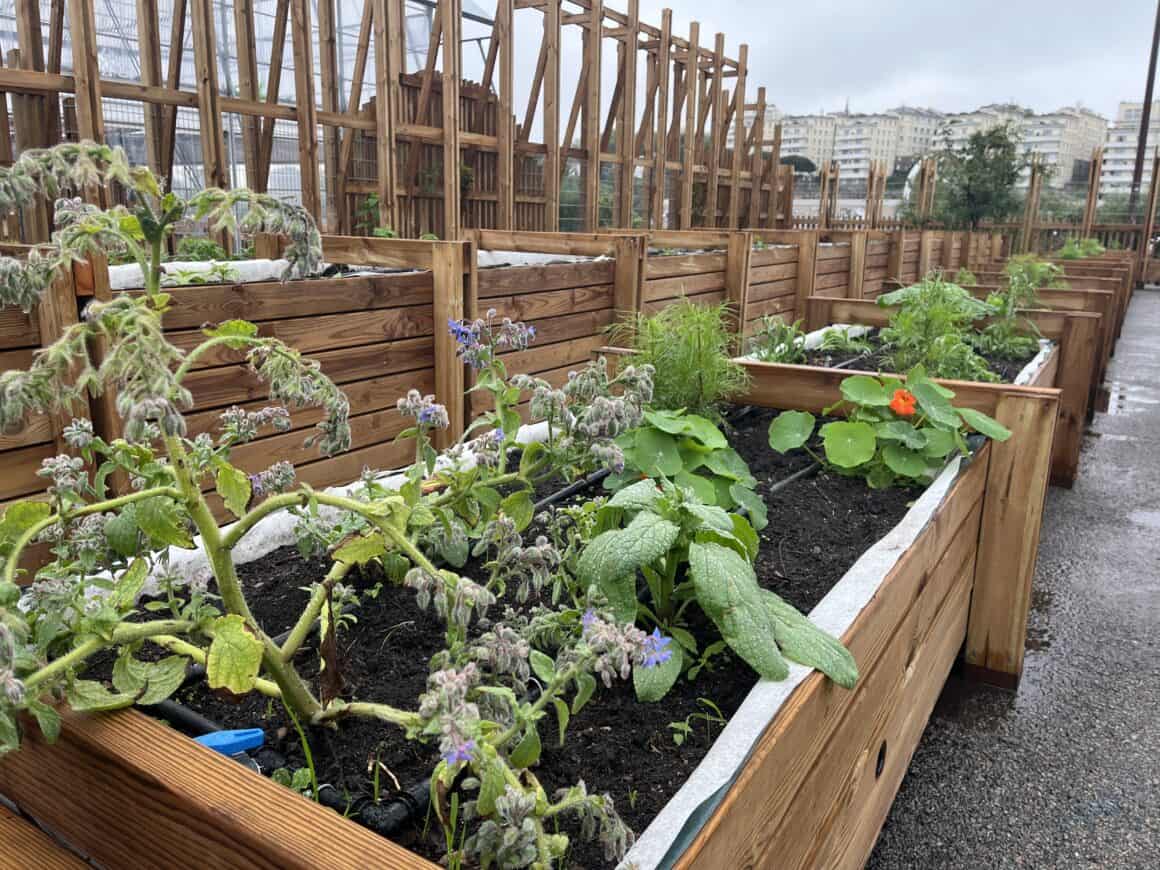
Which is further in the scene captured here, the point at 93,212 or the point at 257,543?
the point at 257,543

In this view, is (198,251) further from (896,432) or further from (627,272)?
(896,432)

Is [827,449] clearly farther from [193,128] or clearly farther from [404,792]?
[193,128]

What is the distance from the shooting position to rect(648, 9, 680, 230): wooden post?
368 inches

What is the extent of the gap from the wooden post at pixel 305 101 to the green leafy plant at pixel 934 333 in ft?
12.0

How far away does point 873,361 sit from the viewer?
4.12m

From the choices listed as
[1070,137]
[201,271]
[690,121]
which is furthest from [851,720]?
[1070,137]

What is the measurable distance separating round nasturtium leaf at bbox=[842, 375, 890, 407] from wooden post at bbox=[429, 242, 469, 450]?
1.38 meters

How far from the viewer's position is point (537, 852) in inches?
32.1

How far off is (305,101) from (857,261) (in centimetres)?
441

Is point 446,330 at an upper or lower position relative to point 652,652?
upper

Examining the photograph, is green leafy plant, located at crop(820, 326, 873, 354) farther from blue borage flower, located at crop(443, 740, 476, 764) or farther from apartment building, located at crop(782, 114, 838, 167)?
apartment building, located at crop(782, 114, 838, 167)

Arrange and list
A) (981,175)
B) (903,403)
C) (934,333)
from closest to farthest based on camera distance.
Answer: (903,403) → (934,333) → (981,175)

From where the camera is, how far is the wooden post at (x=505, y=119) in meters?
7.08

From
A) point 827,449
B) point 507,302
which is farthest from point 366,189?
point 827,449
